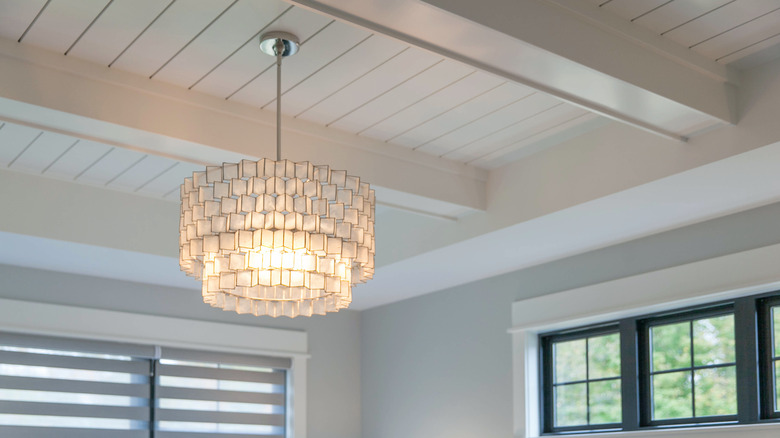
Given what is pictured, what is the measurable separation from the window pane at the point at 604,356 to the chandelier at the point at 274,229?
203 cm

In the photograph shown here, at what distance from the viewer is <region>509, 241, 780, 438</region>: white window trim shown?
12.7 ft

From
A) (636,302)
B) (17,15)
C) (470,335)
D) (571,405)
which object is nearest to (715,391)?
(636,302)

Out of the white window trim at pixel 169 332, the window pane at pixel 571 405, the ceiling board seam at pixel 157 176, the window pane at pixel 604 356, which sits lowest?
the window pane at pixel 571 405

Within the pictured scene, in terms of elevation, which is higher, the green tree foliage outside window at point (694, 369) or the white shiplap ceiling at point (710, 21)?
the white shiplap ceiling at point (710, 21)

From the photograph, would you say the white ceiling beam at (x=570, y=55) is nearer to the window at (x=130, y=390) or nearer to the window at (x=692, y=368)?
the window at (x=692, y=368)

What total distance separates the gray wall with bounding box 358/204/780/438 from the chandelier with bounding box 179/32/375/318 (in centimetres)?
186

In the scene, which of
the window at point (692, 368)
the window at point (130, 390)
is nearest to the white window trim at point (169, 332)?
the window at point (130, 390)

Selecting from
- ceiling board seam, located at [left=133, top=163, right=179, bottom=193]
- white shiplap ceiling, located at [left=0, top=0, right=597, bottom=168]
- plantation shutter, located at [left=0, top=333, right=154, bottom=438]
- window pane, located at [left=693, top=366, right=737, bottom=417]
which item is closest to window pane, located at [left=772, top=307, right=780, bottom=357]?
window pane, located at [left=693, top=366, right=737, bottom=417]

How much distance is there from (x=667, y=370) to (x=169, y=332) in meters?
2.85

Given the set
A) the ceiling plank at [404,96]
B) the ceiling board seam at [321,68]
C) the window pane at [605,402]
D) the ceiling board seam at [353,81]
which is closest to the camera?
the ceiling board seam at [321,68]

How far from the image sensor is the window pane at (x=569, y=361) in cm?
480

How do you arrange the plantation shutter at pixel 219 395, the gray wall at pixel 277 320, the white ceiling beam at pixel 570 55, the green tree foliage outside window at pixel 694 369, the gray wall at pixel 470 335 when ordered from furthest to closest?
the plantation shutter at pixel 219 395
the gray wall at pixel 277 320
the gray wall at pixel 470 335
the green tree foliage outside window at pixel 694 369
the white ceiling beam at pixel 570 55

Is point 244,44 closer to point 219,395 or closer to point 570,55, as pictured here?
point 570,55

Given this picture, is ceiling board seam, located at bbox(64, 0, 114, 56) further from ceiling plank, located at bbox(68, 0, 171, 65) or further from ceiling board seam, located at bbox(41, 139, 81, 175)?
ceiling board seam, located at bbox(41, 139, 81, 175)
